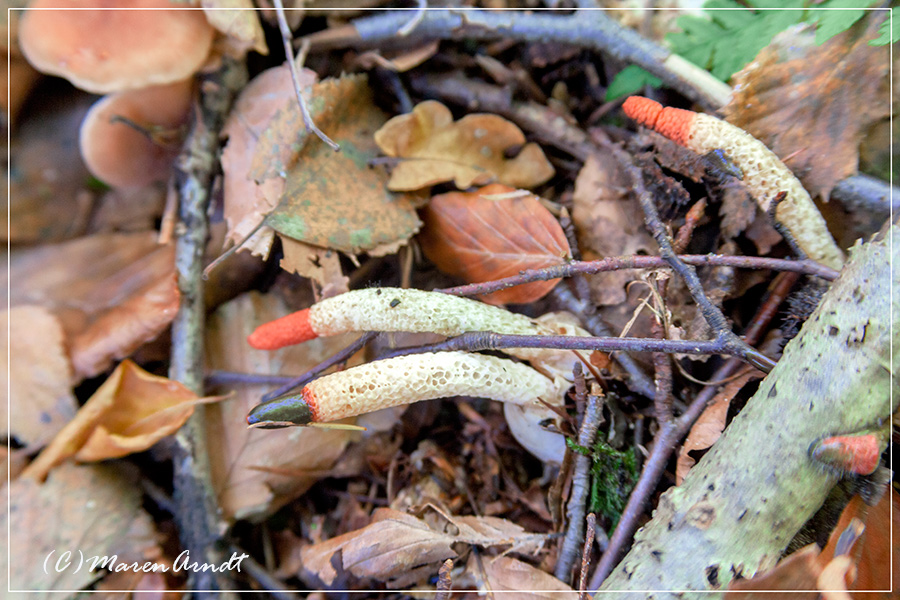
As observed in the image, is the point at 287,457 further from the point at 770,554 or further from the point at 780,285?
the point at 780,285

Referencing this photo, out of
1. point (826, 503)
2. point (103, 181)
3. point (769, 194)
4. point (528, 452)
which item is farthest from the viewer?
point (103, 181)

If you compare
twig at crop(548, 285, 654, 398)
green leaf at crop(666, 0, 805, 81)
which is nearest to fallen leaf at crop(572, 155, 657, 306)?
twig at crop(548, 285, 654, 398)

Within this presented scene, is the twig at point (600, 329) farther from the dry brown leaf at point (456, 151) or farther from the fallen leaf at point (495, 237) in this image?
the dry brown leaf at point (456, 151)

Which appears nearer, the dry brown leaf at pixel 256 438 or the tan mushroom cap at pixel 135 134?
the dry brown leaf at pixel 256 438

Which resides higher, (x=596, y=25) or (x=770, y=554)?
(x=596, y=25)

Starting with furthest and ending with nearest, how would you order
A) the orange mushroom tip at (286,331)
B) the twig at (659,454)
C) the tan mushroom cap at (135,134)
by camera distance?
the tan mushroom cap at (135,134)
the orange mushroom tip at (286,331)
the twig at (659,454)

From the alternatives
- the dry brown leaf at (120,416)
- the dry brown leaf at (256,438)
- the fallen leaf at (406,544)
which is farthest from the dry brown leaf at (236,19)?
the fallen leaf at (406,544)

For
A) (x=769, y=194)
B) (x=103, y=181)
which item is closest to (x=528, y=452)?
(x=769, y=194)
